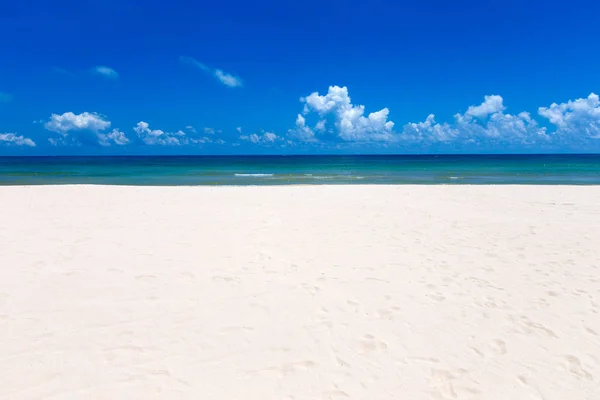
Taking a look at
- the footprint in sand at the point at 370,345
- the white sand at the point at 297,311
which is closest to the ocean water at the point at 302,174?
the white sand at the point at 297,311

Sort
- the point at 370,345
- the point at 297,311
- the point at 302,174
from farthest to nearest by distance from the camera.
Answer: the point at 302,174 → the point at 297,311 → the point at 370,345

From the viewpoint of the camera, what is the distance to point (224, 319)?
15.5ft

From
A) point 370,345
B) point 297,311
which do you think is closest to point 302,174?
point 297,311

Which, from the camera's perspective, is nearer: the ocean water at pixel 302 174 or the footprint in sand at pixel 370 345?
the footprint in sand at pixel 370 345

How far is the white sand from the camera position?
11.7 ft

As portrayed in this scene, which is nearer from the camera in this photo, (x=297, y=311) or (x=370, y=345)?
(x=370, y=345)

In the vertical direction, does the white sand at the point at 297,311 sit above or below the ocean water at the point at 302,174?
below

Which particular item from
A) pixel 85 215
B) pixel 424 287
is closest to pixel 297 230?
pixel 424 287

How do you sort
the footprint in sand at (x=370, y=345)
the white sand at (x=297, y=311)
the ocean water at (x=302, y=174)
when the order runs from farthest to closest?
the ocean water at (x=302, y=174) → the footprint in sand at (x=370, y=345) → the white sand at (x=297, y=311)

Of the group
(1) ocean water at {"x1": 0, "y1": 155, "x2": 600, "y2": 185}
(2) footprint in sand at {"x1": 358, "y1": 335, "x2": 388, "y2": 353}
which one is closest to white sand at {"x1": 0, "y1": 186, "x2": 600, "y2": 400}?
(2) footprint in sand at {"x1": 358, "y1": 335, "x2": 388, "y2": 353}

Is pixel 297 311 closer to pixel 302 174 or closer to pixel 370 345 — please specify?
pixel 370 345

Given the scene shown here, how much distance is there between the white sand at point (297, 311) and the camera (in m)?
3.58

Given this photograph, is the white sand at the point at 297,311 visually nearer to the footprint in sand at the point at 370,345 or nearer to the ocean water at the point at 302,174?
the footprint in sand at the point at 370,345

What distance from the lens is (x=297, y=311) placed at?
5027mm
